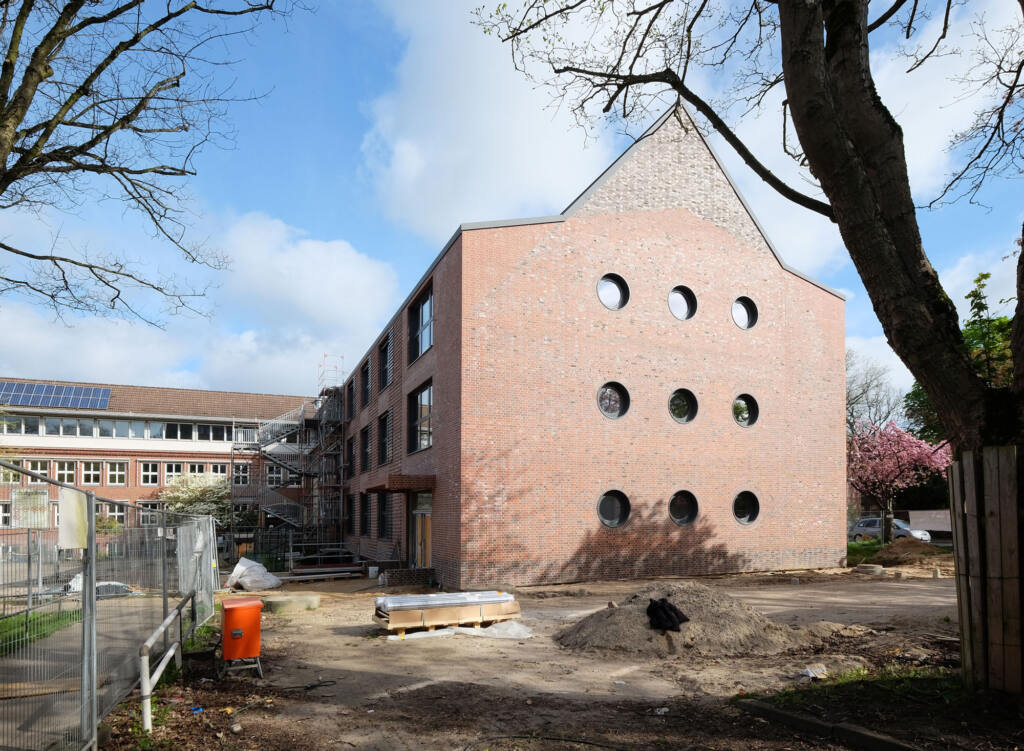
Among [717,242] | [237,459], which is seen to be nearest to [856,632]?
[717,242]

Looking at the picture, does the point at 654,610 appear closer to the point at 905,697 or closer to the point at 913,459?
the point at 905,697

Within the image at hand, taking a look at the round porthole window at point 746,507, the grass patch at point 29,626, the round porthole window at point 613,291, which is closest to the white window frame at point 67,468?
the round porthole window at point 613,291

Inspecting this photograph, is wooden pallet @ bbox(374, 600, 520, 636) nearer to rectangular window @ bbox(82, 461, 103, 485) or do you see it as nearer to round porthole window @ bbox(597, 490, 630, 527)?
round porthole window @ bbox(597, 490, 630, 527)

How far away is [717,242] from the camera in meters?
23.5

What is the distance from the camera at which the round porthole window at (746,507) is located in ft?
74.7

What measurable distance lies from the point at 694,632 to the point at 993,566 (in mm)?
5862

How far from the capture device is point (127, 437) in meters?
52.7

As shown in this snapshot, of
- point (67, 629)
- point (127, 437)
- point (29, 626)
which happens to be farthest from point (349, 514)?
point (29, 626)

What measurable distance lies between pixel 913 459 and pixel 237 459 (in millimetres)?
43599

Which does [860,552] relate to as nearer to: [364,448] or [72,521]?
[364,448]

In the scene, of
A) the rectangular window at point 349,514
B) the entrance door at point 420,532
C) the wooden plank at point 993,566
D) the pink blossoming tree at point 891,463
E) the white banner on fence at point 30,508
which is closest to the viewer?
the white banner on fence at point 30,508

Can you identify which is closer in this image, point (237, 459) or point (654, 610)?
point (654, 610)

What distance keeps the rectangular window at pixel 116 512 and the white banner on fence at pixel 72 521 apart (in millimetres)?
1903

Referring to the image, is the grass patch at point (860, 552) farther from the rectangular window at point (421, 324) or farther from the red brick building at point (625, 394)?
the rectangular window at point (421, 324)
